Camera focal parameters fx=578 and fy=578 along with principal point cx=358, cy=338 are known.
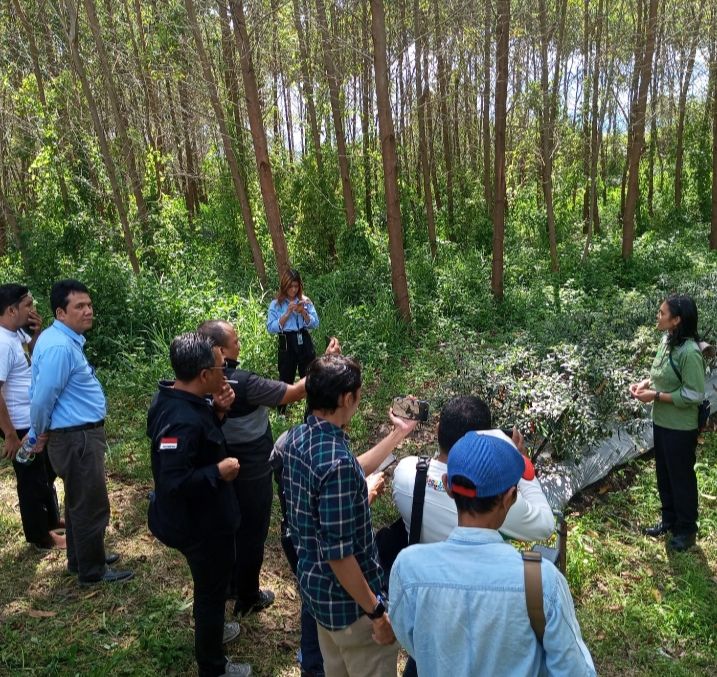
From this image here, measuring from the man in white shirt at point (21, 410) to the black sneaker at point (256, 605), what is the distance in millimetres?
1450

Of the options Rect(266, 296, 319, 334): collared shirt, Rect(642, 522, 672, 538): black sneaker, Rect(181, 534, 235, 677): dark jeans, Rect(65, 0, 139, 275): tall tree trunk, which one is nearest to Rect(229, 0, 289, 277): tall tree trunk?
Rect(266, 296, 319, 334): collared shirt

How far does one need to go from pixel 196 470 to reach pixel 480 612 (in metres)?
1.23

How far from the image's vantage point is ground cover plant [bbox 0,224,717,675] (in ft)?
9.56

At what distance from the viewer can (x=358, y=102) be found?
16781 mm

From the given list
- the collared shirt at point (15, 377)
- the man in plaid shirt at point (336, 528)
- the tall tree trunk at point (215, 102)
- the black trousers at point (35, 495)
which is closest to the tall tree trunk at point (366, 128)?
the tall tree trunk at point (215, 102)

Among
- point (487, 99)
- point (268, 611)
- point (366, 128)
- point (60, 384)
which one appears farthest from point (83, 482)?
point (366, 128)

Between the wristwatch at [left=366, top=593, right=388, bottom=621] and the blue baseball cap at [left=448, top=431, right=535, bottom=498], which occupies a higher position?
the blue baseball cap at [left=448, top=431, right=535, bottom=498]

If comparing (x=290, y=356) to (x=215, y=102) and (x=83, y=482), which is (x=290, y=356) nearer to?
(x=83, y=482)

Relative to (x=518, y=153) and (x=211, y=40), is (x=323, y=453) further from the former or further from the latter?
(x=518, y=153)

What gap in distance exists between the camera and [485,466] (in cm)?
137

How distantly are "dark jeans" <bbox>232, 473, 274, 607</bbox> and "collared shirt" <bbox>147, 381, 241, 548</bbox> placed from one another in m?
0.58

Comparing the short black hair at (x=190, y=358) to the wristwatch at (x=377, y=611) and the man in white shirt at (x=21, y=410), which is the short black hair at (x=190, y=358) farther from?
the man in white shirt at (x=21, y=410)

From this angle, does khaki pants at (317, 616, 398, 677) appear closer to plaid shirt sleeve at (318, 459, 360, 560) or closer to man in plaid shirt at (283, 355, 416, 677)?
man in plaid shirt at (283, 355, 416, 677)

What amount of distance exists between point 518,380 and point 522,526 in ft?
9.43
